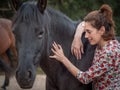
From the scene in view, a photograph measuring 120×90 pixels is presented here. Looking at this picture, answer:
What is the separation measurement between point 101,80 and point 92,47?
32 centimetres

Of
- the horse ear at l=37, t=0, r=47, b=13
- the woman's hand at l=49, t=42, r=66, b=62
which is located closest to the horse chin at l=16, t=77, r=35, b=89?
the woman's hand at l=49, t=42, r=66, b=62

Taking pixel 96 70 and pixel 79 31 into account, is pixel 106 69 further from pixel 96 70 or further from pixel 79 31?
pixel 79 31

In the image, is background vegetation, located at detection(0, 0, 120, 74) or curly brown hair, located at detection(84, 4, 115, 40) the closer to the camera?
curly brown hair, located at detection(84, 4, 115, 40)

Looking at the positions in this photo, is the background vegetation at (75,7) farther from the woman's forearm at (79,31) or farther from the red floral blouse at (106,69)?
the red floral blouse at (106,69)

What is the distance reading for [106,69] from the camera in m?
2.58

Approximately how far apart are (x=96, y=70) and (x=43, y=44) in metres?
0.45

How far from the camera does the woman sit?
259cm

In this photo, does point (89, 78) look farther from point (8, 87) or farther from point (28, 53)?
point (8, 87)

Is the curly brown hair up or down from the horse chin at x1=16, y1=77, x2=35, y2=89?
up

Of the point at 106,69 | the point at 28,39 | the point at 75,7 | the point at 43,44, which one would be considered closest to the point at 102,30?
the point at 106,69

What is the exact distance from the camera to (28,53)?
2469mm

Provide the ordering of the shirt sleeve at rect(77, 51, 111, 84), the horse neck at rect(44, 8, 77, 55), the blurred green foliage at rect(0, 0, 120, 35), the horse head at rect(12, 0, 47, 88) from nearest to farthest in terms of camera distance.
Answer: the horse head at rect(12, 0, 47, 88) < the shirt sleeve at rect(77, 51, 111, 84) < the horse neck at rect(44, 8, 77, 55) < the blurred green foliage at rect(0, 0, 120, 35)

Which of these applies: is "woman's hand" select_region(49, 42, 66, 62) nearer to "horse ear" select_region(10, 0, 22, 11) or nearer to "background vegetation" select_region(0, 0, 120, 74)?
"horse ear" select_region(10, 0, 22, 11)

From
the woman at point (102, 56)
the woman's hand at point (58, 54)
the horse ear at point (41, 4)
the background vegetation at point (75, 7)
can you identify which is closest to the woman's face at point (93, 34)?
the woman at point (102, 56)
